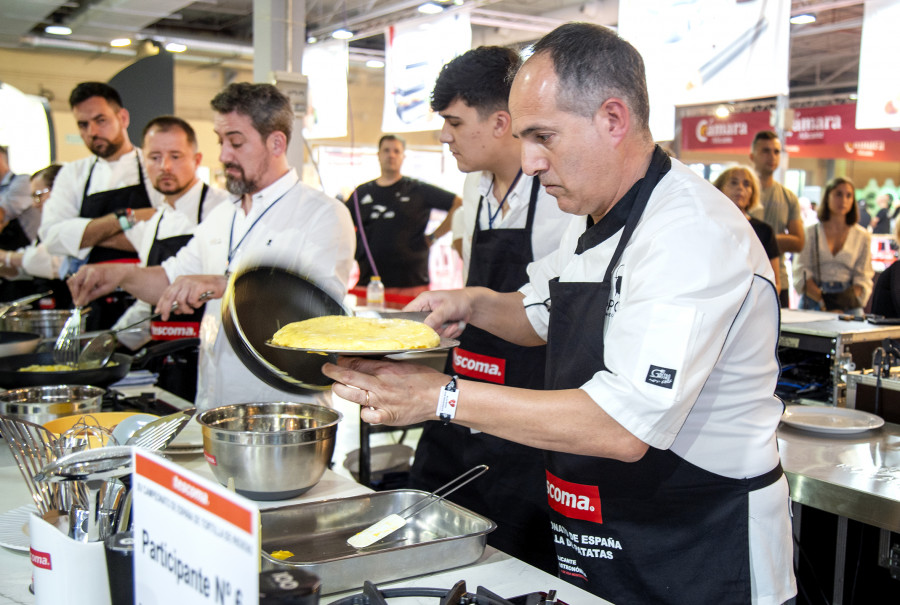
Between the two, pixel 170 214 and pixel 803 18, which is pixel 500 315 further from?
pixel 803 18

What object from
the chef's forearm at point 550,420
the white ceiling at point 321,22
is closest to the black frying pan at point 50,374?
the chef's forearm at point 550,420

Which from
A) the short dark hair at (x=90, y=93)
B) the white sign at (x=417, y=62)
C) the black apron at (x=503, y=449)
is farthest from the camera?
the white sign at (x=417, y=62)

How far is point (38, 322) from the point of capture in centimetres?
293

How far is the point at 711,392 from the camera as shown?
52.9 inches

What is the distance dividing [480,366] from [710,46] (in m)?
3.08

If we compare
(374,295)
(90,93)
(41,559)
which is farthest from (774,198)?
(41,559)

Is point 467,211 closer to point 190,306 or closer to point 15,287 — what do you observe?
point 190,306

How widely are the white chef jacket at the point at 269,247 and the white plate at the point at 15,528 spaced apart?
37.4 inches

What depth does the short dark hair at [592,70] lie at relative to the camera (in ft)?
4.31

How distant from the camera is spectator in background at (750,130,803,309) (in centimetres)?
512

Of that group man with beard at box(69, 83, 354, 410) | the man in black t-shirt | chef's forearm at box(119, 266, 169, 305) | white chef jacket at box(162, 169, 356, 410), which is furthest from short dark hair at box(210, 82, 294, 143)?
the man in black t-shirt

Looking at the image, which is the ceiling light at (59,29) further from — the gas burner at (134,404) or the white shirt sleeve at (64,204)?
the gas burner at (134,404)

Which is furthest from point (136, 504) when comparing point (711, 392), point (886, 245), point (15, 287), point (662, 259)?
point (886, 245)

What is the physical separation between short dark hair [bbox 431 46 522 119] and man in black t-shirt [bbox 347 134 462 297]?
328 centimetres
